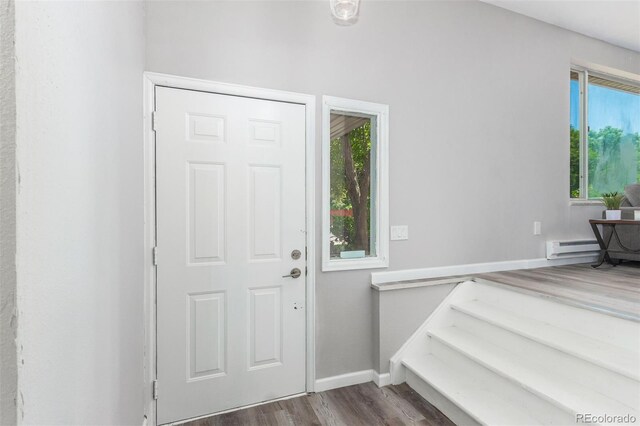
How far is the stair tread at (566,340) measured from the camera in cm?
166

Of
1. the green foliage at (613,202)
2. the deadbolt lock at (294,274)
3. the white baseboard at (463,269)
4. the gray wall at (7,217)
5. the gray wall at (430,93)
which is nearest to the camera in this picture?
the gray wall at (7,217)

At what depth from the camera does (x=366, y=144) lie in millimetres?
2549

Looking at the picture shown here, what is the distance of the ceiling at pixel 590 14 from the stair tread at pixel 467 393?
10.7ft

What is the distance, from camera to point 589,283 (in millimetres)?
2518

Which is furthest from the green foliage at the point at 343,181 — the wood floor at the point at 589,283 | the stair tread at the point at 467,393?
the wood floor at the point at 589,283

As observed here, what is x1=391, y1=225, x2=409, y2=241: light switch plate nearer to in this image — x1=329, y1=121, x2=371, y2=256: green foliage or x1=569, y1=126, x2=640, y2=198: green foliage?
x1=329, y1=121, x2=371, y2=256: green foliage

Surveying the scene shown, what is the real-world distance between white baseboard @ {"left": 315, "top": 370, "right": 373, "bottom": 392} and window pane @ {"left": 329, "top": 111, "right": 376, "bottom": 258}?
2.97ft

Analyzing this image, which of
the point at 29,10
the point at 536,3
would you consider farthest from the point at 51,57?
the point at 536,3

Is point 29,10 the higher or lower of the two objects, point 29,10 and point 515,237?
the higher

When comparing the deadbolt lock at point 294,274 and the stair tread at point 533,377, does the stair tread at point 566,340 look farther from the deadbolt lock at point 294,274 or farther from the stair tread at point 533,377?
the deadbolt lock at point 294,274

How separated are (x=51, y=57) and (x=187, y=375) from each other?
78.9 inches

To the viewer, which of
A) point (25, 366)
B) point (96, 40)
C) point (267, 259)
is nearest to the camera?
point (25, 366)

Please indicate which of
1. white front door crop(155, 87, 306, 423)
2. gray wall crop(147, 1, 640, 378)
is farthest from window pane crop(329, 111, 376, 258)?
white front door crop(155, 87, 306, 423)

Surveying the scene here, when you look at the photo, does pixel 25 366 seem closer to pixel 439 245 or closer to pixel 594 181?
pixel 439 245
